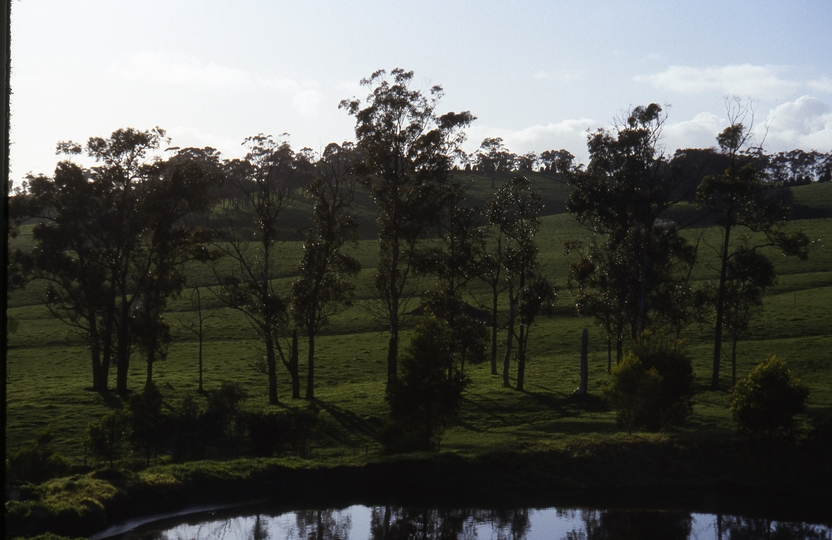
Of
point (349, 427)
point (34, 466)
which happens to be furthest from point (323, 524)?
point (349, 427)

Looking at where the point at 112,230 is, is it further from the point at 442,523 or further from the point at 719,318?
the point at 719,318

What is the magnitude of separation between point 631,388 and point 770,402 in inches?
224

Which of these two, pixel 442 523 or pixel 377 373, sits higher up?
pixel 442 523

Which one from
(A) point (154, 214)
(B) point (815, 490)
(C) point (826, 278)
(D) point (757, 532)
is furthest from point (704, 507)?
(C) point (826, 278)

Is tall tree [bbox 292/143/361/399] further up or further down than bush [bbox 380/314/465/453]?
further up

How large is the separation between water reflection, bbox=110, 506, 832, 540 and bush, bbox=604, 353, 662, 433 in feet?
24.6

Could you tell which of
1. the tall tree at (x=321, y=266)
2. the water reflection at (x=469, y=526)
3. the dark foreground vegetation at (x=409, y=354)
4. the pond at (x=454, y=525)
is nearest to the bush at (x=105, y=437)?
the dark foreground vegetation at (x=409, y=354)

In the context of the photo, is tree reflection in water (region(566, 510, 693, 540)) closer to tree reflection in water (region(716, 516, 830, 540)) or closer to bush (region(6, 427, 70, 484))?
tree reflection in water (region(716, 516, 830, 540))

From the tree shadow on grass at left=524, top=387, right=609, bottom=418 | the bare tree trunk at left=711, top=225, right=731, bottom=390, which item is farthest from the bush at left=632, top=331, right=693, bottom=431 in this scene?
the bare tree trunk at left=711, top=225, right=731, bottom=390

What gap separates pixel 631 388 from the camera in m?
33.8

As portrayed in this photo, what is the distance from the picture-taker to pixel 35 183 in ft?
160

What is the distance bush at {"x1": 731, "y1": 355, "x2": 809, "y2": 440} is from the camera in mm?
31328

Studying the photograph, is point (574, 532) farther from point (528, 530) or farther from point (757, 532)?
point (757, 532)

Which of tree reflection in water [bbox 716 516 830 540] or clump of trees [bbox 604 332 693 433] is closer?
tree reflection in water [bbox 716 516 830 540]
